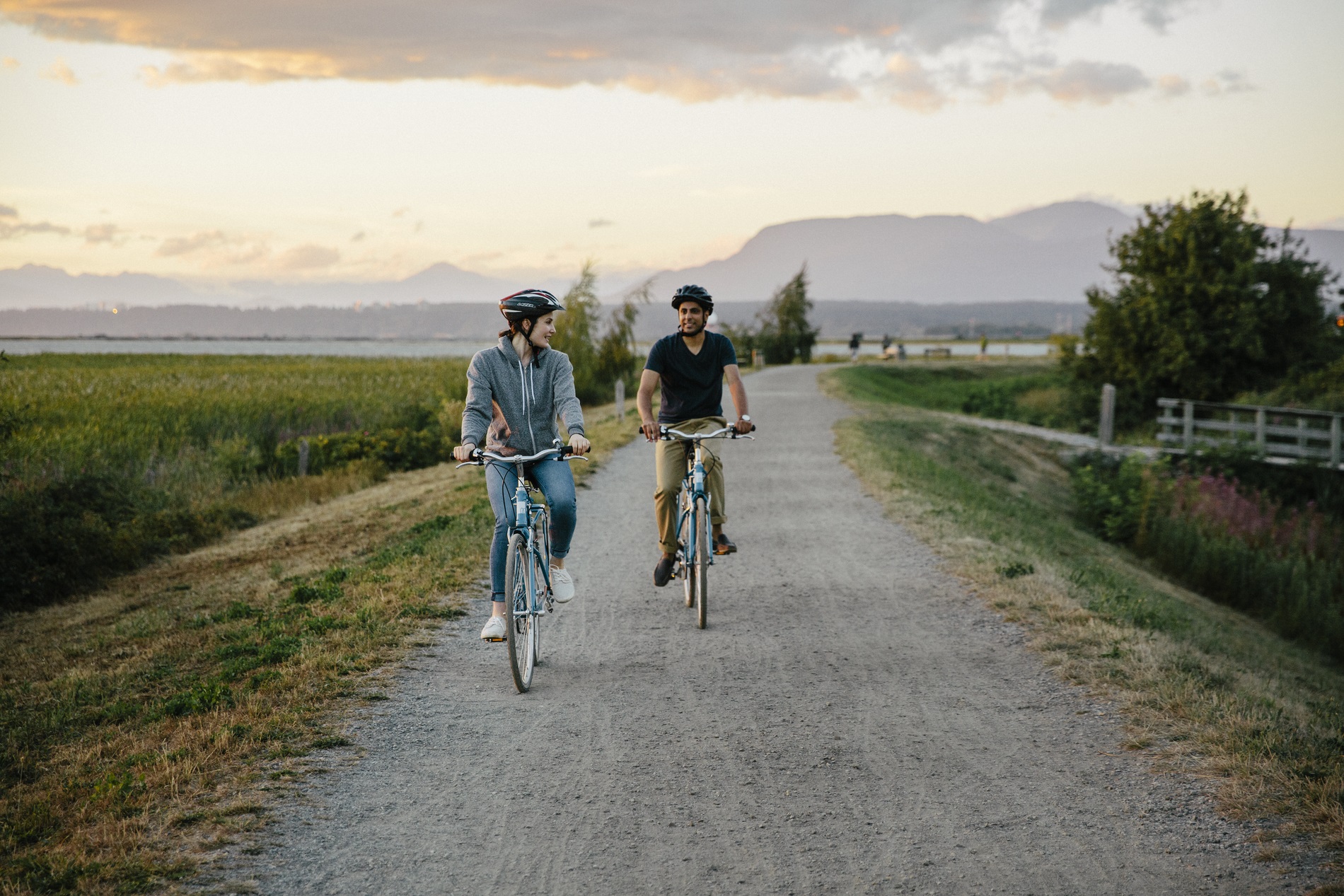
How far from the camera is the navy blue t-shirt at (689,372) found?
7727 mm

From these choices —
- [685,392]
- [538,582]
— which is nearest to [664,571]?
[685,392]

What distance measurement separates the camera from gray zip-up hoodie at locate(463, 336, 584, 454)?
6.01m

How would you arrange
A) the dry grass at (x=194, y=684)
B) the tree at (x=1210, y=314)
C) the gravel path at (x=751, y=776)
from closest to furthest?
the gravel path at (x=751, y=776) < the dry grass at (x=194, y=684) < the tree at (x=1210, y=314)

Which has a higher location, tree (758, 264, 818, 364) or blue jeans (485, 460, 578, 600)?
tree (758, 264, 818, 364)

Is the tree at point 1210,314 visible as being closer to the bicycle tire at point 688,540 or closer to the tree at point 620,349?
the tree at point 620,349

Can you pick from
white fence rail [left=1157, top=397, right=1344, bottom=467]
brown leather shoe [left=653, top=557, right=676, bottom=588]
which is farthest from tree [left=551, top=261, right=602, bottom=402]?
brown leather shoe [left=653, top=557, right=676, bottom=588]

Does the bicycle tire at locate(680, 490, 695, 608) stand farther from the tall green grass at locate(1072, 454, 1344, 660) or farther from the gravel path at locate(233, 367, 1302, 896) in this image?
the tall green grass at locate(1072, 454, 1344, 660)

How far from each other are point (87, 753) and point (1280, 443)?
28.5 metres

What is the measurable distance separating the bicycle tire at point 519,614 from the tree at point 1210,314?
34814 mm

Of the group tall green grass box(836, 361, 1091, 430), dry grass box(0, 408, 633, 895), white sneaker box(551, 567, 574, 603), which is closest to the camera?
dry grass box(0, 408, 633, 895)

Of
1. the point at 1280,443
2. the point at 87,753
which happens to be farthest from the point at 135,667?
the point at 1280,443

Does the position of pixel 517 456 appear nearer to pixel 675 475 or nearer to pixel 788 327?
pixel 675 475

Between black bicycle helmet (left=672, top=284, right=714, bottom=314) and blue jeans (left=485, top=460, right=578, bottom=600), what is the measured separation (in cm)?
177

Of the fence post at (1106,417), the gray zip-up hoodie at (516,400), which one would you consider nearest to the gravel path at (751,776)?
the gray zip-up hoodie at (516,400)
